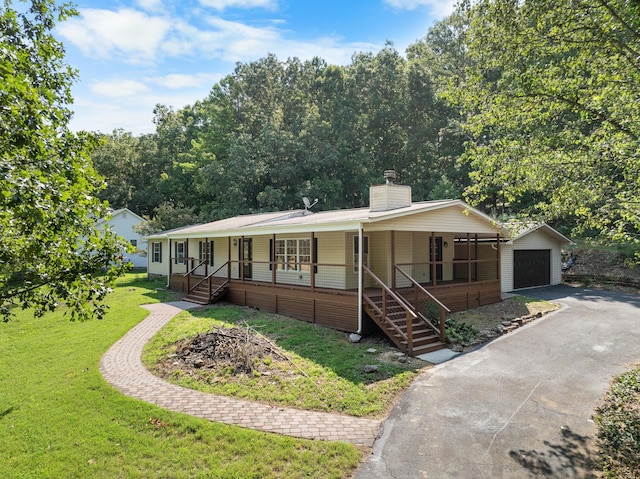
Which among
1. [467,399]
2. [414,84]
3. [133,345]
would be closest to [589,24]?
[467,399]

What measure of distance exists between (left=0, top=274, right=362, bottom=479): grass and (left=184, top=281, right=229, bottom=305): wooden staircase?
7.47 m

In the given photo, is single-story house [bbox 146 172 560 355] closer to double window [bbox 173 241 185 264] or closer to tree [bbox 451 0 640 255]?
tree [bbox 451 0 640 255]

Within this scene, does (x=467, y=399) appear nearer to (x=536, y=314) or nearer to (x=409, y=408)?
(x=409, y=408)

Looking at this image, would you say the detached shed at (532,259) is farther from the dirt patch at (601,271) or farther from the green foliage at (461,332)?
the green foliage at (461,332)

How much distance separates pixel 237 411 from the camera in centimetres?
684

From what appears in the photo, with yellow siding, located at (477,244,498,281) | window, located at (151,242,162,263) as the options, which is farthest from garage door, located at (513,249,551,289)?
window, located at (151,242,162,263)

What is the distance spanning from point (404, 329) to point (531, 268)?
13.2 meters

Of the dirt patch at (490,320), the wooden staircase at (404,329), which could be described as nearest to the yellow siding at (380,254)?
the wooden staircase at (404,329)

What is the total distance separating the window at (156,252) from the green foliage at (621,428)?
82.4 ft

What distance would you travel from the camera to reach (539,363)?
9156 millimetres

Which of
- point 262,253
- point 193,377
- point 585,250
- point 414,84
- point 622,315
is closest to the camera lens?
point 193,377

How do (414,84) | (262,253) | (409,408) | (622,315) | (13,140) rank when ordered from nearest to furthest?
(13,140)
(409,408)
(622,315)
(262,253)
(414,84)

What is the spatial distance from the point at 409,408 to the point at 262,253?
11002 millimetres

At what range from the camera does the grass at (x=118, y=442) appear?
5.19 metres
